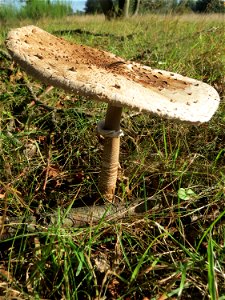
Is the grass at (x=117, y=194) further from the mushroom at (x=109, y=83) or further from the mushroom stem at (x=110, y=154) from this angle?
the mushroom at (x=109, y=83)

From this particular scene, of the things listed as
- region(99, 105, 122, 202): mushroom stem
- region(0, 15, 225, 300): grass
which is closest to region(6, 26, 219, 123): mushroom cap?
region(99, 105, 122, 202): mushroom stem

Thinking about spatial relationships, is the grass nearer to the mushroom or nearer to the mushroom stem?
the mushroom stem

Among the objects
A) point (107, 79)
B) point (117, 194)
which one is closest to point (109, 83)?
point (107, 79)

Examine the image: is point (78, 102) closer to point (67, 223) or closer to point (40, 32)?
point (40, 32)

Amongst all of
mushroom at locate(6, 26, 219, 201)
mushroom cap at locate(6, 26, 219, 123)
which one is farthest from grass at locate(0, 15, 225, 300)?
mushroom cap at locate(6, 26, 219, 123)

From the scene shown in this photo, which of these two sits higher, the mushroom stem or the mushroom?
the mushroom

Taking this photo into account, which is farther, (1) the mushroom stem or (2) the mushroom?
(1) the mushroom stem

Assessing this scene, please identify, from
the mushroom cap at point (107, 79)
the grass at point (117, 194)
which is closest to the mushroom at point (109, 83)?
the mushroom cap at point (107, 79)
